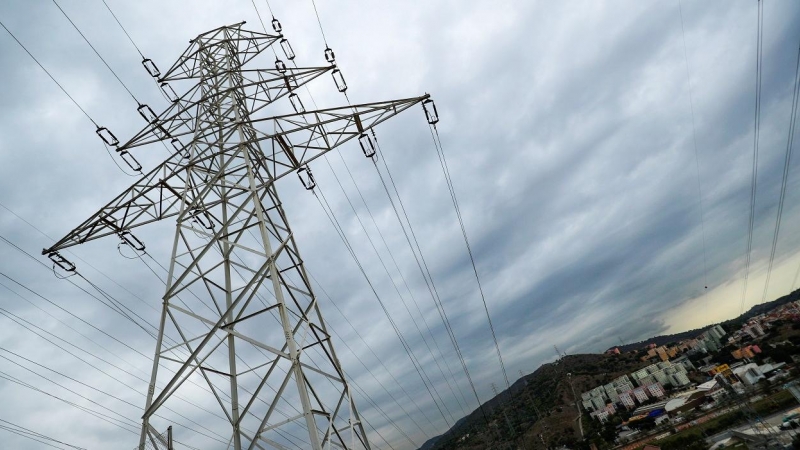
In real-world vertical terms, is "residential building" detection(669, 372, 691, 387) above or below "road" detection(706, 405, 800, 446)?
above

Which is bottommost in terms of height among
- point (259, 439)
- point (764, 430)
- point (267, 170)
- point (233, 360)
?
point (764, 430)

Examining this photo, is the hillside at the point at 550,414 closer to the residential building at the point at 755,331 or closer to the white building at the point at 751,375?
the residential building at the point at 755,331

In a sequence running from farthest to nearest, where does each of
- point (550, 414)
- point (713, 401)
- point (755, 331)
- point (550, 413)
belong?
1. point (755, 331)
2. point (550, 413)
3. point (550, 414)
4. point (713, 401)

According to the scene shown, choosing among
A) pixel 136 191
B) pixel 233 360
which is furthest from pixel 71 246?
pixel 233 360

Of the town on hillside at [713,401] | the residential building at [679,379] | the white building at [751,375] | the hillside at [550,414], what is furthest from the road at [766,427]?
the residential building at [679,379]

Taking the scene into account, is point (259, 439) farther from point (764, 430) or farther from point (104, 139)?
point (764, 430)

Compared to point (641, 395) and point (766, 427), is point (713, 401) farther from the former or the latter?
point (641, 395)

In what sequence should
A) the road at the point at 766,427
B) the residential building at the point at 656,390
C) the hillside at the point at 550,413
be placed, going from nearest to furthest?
the road at the point at 766,427, the hillside at the point at 550,413, the residential building at the point at 656,390

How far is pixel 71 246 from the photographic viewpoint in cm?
1116

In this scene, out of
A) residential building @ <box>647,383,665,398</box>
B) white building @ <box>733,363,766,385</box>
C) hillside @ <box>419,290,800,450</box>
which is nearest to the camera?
white building @ <box>733,363,766,385</box>

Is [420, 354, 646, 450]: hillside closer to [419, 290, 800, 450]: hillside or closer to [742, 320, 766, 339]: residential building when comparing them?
[419, 290, 800, 450]: hillside

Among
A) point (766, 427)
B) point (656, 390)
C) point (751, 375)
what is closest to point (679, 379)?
point (656, 390)

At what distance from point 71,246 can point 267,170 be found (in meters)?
6.38

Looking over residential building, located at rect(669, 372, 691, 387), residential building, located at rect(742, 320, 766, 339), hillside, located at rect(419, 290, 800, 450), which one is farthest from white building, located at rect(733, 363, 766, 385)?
residential building, located at rect(742, 320, 766, 339)
